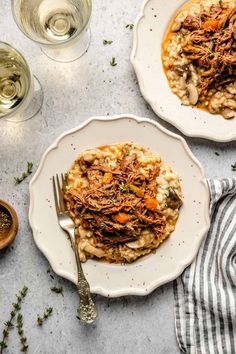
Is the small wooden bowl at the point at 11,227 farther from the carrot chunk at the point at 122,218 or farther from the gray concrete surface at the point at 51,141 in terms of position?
the carrot chunk at the point at 122,218

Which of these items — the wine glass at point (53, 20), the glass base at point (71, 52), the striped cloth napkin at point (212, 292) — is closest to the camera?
the wine glass at point (53, 20)

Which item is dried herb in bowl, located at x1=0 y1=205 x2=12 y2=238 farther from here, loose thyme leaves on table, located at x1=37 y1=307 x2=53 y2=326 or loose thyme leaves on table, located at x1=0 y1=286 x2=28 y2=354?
loose thyme leaves on table, located at x1=37 y1=307 x2=53 y2=326

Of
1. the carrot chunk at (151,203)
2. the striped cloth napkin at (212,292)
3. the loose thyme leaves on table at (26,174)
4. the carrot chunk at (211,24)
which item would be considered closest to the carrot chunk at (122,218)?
the carrot chunk at (151,203)

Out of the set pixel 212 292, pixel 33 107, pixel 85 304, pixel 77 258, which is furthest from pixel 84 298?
pixel 33 107

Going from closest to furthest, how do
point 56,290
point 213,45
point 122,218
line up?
point 122,218 < point 213,45 < point 56,290

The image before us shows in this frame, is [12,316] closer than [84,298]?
No

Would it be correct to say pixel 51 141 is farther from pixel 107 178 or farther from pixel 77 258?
pixel 77 258
